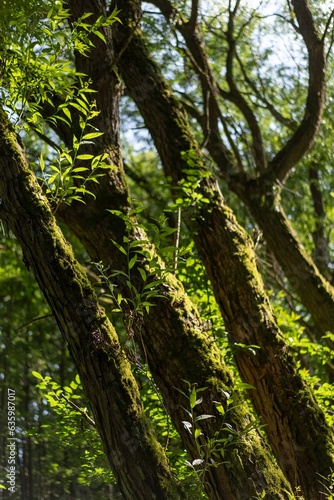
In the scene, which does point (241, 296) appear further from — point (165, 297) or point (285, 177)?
point (285, 177)

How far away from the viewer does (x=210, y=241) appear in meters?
4.37

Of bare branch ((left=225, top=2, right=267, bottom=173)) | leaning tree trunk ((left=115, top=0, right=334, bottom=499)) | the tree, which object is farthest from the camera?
bare branch ((left=225, top=2, right=267, bottom=173))

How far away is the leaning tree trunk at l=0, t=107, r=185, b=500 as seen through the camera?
7.25ft

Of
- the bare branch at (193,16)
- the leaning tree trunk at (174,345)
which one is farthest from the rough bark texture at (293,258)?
the leaning tree trunk at (174,345)

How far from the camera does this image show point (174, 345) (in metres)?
3.21

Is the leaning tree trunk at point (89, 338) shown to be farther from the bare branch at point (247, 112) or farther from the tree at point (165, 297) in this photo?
the bare branch at point (247, 112)

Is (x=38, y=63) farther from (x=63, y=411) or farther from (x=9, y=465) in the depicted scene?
(x=9, y=465)

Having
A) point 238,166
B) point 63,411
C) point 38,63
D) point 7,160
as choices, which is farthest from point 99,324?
point 238,166

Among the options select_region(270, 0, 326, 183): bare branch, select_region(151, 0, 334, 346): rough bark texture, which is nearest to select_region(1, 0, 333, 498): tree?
select_region(151, 0, 334, 346): rough bark texture

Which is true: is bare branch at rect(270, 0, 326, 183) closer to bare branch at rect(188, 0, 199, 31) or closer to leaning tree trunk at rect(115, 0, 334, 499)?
bare branch at rect(188, 0, 199, 31)

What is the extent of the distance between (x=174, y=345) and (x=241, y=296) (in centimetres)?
101

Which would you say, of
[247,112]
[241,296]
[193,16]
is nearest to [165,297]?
[241,296]

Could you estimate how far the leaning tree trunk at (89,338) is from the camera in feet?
7.25

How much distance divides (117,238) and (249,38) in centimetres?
653
